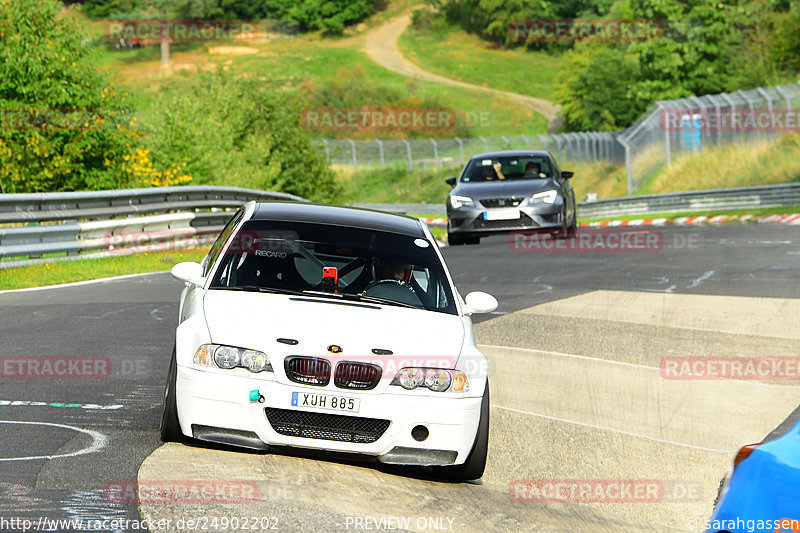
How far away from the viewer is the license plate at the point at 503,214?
20.0m

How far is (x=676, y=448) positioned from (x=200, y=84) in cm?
3181

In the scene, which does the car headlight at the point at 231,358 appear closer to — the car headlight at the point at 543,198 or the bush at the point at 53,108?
the car headlight at the point at 543,198

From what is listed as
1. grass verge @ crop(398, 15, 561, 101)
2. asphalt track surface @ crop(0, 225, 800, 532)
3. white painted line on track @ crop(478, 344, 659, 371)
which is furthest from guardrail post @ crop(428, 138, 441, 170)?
grass verge @ crop(398, 15, 561, 101)

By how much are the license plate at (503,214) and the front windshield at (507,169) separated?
1264 mm

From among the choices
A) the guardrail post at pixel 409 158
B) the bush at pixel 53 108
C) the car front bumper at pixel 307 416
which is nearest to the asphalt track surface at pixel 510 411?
the car front bumper at pixel 307 416

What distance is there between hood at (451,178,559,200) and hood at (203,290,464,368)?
1309 cm

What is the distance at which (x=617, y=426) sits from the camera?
884cm

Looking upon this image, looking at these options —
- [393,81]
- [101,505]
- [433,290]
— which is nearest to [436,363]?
[433,290]

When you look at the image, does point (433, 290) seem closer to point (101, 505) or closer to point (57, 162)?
point (101, 505)

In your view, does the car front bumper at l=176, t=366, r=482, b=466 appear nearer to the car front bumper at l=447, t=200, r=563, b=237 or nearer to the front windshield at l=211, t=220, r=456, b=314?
the front windshield at l=211, t=220, r=456, b=314

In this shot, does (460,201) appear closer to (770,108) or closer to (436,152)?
(770,108)

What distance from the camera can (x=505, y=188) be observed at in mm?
20344

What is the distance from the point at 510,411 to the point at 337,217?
217 centimetres

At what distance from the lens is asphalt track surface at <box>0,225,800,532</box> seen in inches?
233
